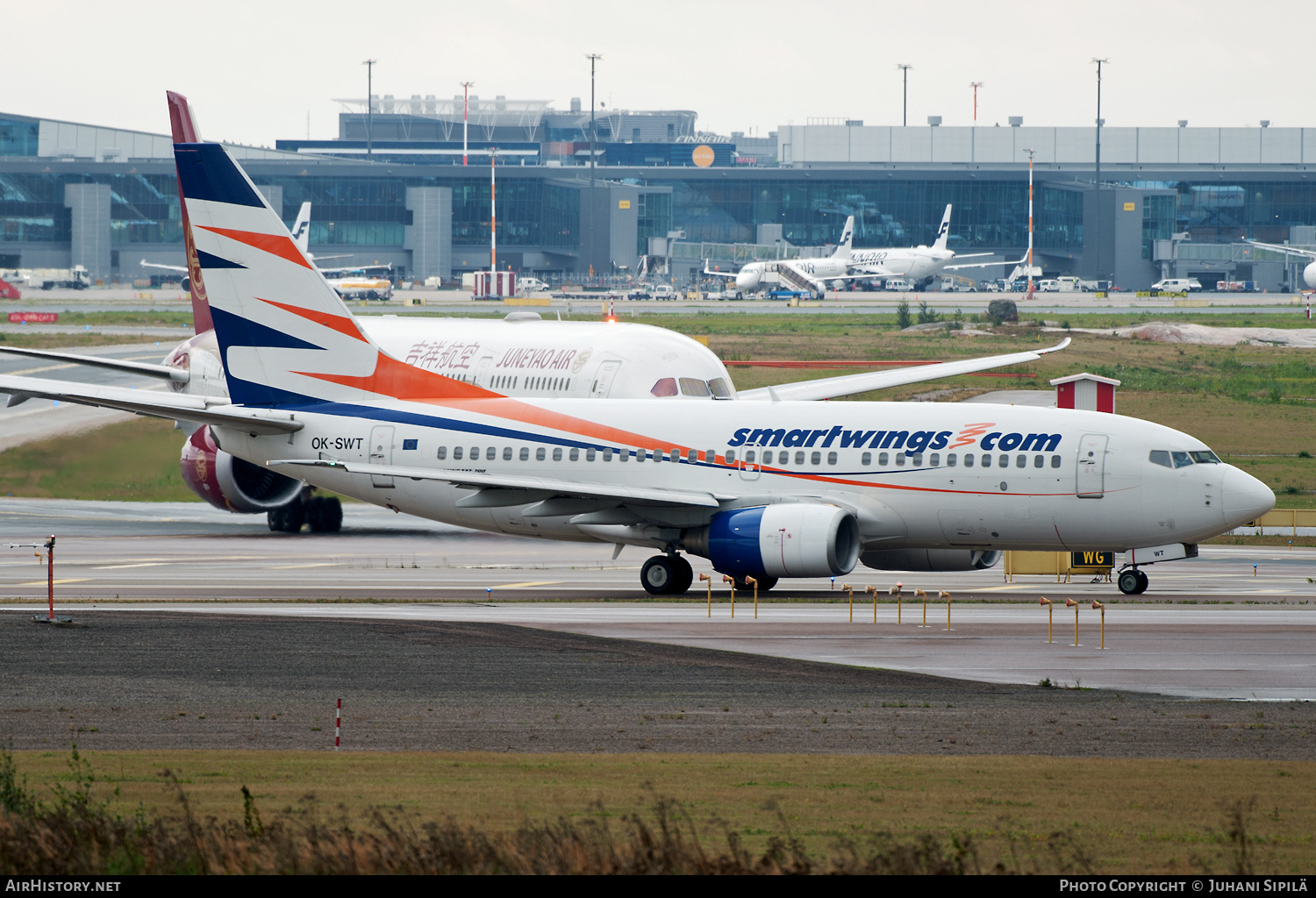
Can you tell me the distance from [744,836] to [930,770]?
4230 millimetres

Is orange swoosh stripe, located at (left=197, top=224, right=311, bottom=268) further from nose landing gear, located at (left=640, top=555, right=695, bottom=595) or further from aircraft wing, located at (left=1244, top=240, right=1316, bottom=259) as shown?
aircraft wing, located at (left=1244, top=240, right=1316, bottom=259)

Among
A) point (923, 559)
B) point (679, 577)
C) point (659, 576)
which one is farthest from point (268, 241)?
point (923, 559)

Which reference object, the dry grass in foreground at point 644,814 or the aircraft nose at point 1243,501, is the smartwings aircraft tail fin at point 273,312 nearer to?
the aircraft nose at point 1243,501

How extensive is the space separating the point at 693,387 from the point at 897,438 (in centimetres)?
1020

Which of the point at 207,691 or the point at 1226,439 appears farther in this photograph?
the point at 1226,439

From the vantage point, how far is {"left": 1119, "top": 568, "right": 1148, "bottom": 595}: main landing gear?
36812 mm

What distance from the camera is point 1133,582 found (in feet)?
121

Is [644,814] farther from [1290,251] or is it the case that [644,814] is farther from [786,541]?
[1290,251]

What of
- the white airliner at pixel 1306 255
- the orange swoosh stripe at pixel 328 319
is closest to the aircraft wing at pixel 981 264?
the white airliner at pixel 1306 255

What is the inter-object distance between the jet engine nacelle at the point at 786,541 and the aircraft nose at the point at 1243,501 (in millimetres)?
8106

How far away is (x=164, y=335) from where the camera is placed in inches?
3834

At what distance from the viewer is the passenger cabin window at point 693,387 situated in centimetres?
4456
